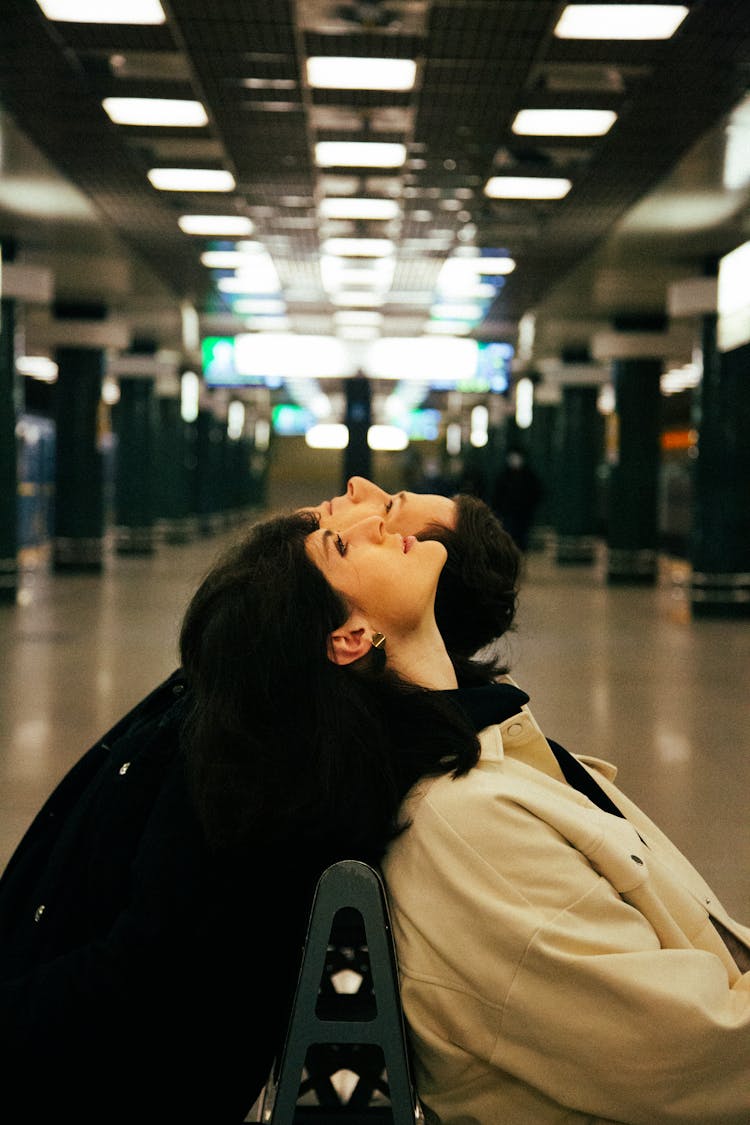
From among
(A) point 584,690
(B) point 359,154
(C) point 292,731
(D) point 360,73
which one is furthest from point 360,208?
(C) point 292,731

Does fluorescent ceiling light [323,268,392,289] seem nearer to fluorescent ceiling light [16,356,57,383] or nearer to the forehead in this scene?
fluorescent ceiling light [16,356,57,383]

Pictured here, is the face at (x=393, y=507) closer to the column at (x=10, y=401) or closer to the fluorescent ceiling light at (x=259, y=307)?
the column at (x=10, y=401)

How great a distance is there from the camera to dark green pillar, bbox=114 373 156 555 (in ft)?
86.3

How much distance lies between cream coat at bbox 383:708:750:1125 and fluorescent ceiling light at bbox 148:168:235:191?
36.5 feet

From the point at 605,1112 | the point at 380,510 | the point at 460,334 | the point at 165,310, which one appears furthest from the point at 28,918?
the point at 460,334

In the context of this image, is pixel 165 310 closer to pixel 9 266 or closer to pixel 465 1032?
pixel 9 266

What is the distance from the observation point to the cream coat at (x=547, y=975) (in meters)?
1.74

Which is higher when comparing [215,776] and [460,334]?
[460,334]

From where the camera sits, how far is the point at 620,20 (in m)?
7.95

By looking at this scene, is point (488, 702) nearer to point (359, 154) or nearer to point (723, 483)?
point (359, 154)

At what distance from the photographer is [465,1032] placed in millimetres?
1807

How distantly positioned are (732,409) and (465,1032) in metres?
14.1

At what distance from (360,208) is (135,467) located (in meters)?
13.9

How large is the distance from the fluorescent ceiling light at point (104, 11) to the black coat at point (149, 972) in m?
7.06
